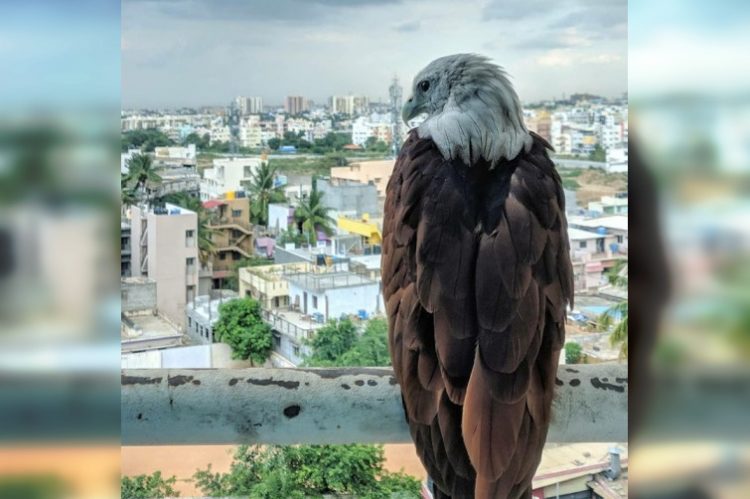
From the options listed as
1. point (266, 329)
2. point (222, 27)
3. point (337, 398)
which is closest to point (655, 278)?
point (337, 398)

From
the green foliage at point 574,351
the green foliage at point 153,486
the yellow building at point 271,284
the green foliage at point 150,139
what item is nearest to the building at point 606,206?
the green foliage at point 574,351

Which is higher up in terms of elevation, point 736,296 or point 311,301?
point 736,296

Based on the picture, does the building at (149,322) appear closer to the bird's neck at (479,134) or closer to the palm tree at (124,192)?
the palm tree at (124,192)

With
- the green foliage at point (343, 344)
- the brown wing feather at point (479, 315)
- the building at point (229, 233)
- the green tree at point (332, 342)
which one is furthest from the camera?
the building at point (229, 233)

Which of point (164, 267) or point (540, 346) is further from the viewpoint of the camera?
point (164, 267)

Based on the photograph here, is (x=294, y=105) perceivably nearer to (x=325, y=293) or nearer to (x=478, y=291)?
Result: (x=325, y=293)

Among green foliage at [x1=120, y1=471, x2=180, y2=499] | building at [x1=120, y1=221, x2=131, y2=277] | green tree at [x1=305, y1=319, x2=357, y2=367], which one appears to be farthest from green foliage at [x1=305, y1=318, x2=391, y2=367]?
building at [x1=120, y1=221, x2=131, y2=277]

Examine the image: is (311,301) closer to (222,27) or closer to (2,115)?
(222,27)
